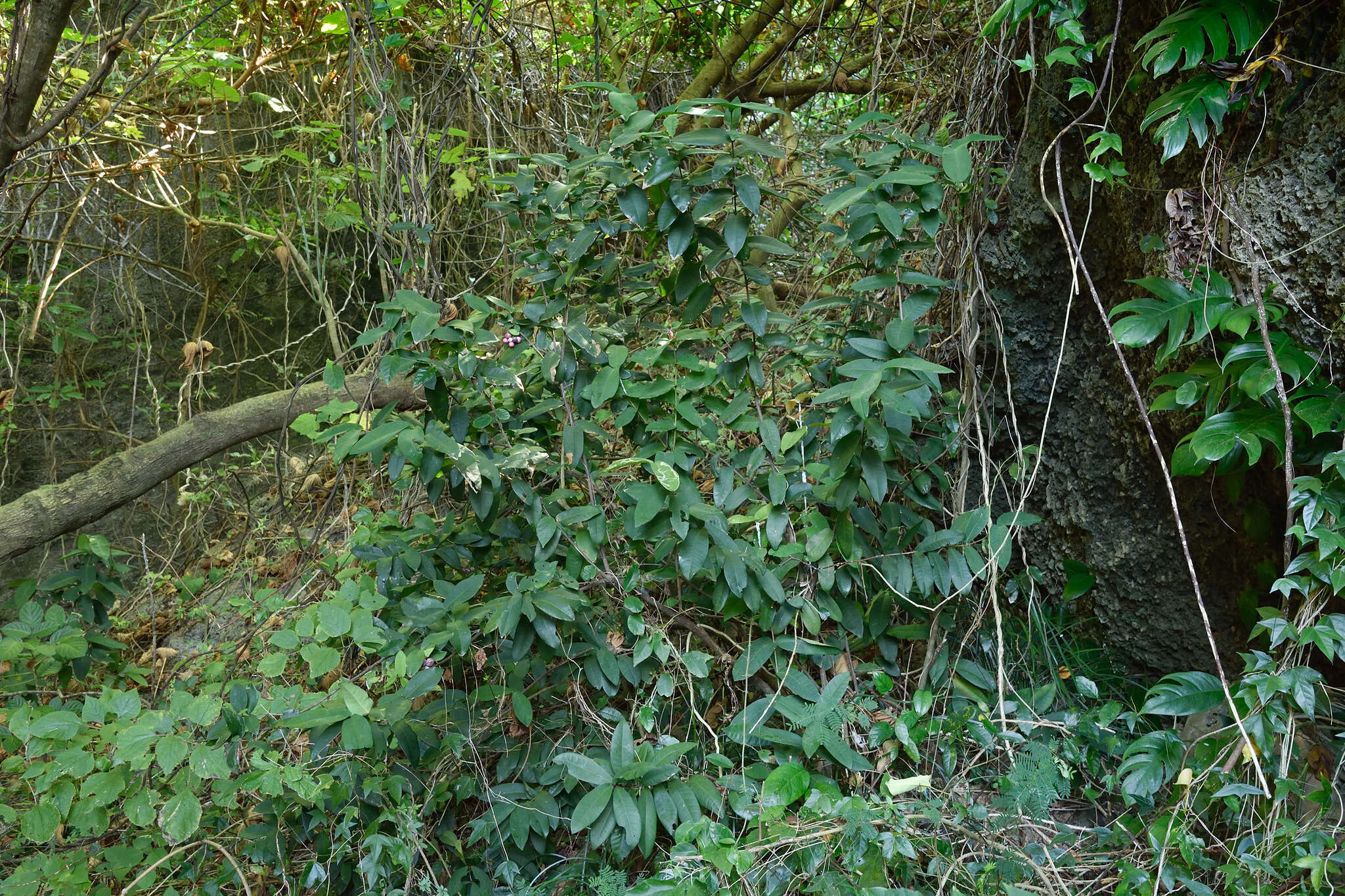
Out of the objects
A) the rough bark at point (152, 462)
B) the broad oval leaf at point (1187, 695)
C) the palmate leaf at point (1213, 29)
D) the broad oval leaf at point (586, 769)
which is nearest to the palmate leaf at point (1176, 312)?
the palmate leaf at point (1213, 29)

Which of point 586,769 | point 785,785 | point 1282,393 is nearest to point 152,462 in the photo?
point 586,769

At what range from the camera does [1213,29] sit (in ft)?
5.41

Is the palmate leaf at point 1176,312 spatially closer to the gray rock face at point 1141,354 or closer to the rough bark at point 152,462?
the gray rock face at point 1141,354

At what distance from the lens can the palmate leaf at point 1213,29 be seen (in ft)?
5.39

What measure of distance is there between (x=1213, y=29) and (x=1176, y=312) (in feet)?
1.75

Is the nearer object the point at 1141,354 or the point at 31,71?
the point at 1141,354

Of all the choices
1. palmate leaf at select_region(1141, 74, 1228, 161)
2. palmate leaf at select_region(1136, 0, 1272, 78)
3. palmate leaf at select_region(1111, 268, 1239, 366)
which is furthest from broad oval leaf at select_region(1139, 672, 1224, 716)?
palmate leaf at select_region(1136, 0, 1272, 78)

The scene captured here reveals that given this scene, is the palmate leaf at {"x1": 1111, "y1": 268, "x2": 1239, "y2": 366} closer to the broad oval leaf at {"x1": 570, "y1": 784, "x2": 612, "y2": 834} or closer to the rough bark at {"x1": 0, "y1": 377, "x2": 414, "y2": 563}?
the broad oval leaf at {"x1": 570, "y1": 784, "x2": 612, "y2": 834}

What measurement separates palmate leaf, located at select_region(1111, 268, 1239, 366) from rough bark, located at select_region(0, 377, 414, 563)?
1.72m

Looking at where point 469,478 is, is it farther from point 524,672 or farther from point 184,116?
point 184,116

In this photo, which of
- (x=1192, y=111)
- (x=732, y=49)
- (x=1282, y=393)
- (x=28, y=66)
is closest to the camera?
(x=1282, y=393)

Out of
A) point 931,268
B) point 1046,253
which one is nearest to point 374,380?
point 931,268

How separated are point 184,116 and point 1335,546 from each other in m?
4.11

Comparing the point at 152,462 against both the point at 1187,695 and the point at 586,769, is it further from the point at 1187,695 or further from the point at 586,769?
the point at 1187,695
